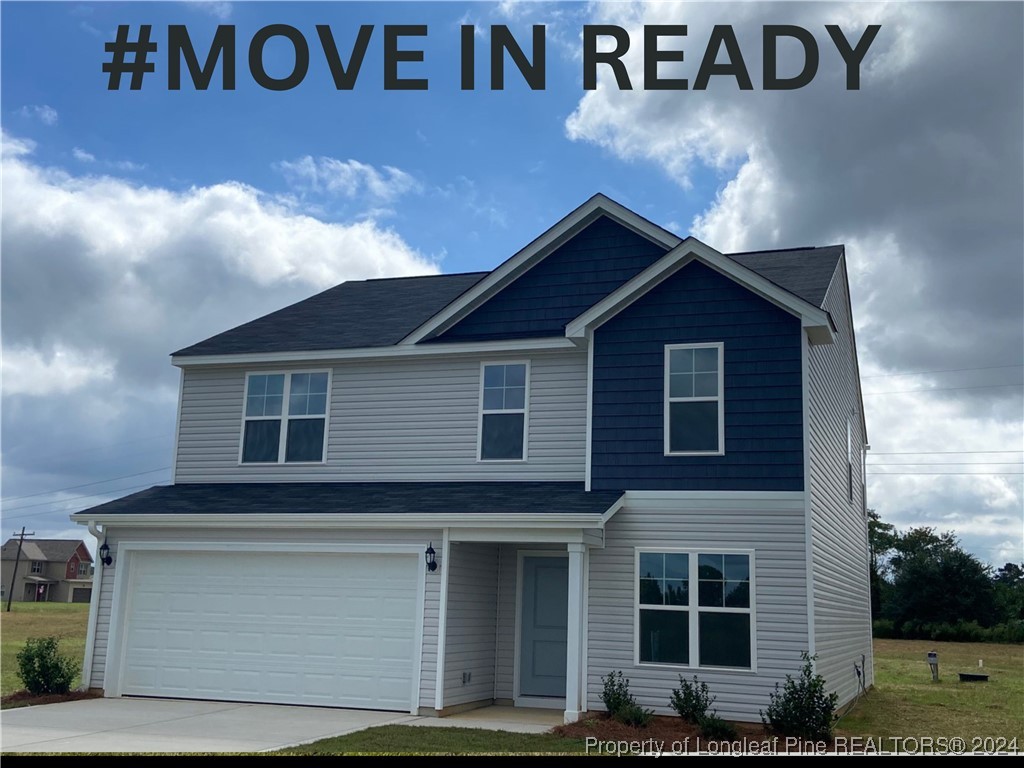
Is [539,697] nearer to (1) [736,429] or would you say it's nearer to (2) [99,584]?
(1) [736,429]

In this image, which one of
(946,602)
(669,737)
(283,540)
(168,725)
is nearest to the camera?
(669,737)

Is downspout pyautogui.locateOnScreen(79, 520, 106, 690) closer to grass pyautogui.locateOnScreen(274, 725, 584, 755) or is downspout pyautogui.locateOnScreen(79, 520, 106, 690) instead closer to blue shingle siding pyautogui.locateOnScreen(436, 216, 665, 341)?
grass pyautogui.locateOnScreen(274, 725, 584, 755)

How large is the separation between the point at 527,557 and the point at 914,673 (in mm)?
15238

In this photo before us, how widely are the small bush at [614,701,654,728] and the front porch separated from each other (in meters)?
0.72

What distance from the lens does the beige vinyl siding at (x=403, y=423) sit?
16203mm

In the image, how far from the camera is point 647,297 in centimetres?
1540

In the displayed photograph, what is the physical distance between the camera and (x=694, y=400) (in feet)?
48.6

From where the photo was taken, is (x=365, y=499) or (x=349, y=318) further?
(x=349, y=318)

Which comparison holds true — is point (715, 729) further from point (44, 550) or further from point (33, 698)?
point (44, 550)

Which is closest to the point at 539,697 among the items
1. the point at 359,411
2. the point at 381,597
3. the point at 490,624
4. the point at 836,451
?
the point at 490,624

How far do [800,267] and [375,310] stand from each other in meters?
7.93

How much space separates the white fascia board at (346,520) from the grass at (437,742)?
2.82m

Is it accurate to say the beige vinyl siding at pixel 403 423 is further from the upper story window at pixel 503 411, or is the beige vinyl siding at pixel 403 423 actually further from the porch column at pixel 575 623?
the porch column at pixel 575 623

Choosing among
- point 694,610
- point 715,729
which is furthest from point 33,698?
point 715,729
